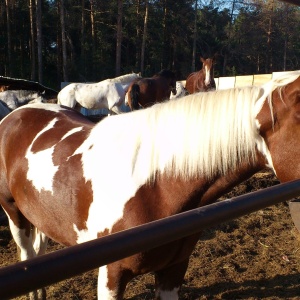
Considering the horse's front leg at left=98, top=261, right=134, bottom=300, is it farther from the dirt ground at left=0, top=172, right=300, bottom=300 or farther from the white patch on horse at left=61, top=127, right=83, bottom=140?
the dirt ground at left=0, top=172, right=300, bottom=300

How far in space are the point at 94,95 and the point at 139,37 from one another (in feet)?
63.8

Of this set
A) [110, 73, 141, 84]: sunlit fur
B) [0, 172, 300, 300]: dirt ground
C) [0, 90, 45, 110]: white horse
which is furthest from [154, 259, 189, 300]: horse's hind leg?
[110, 73, 141, 84]: sunlit fur

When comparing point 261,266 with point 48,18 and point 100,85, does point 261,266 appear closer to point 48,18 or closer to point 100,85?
point 100,85

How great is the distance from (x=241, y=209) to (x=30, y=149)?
1.82 meters

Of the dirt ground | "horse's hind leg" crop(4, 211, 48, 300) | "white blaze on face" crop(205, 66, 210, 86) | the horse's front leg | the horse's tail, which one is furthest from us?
"white blaze on face" crop(205, 66, 210, 86)

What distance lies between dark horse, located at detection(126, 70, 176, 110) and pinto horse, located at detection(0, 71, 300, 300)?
25.8 ft

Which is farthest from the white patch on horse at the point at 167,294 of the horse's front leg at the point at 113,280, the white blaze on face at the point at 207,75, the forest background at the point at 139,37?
the forest background at the point at 139,37

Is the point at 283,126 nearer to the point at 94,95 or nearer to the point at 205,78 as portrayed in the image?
the point at 94,95

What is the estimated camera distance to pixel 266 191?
112cm

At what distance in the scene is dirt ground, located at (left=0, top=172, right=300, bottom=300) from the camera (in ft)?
10.0

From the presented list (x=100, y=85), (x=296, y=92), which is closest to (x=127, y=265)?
(x=296, y=92)

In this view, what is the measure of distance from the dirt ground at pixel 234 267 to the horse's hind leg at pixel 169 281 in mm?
906

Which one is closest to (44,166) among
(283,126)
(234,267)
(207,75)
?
(283,126)

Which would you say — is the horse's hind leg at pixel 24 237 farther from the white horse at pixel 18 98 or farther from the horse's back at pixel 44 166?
the white horse at pixel 18 98
